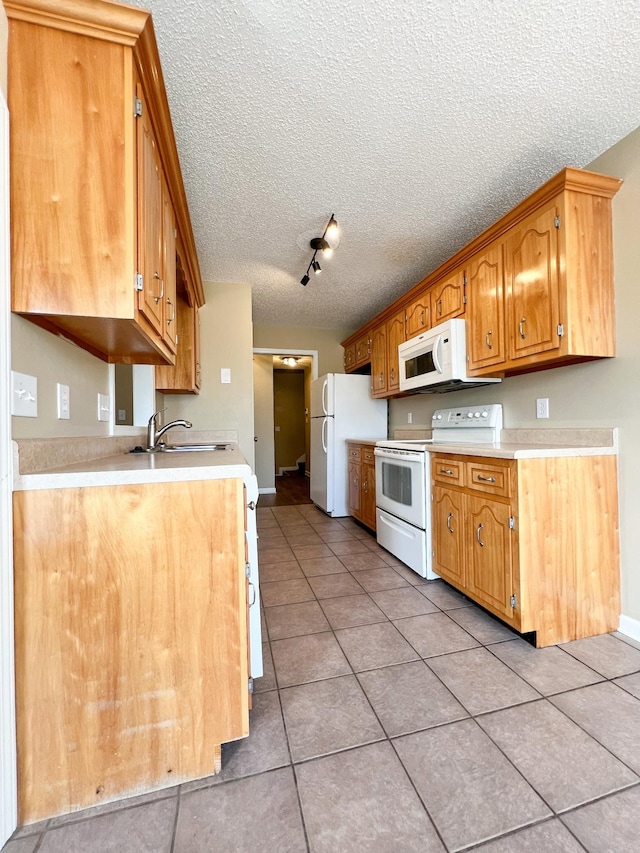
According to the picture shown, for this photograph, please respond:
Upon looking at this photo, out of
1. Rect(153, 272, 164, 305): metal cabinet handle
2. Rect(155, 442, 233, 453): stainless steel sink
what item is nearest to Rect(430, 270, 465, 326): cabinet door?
Rect(155, 442, 233, 453): stainless steel sink

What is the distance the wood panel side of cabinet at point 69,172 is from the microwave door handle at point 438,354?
81.3 inches

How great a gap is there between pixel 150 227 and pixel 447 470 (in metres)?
1.89

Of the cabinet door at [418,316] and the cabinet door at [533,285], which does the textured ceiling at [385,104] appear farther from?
the cabinet door at [418,316]

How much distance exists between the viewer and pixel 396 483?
8.98 feet

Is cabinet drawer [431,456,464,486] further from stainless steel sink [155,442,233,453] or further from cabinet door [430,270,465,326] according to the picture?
stainless steel sink [155,442,233,453]

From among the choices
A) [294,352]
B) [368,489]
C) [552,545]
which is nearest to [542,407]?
[552,545]

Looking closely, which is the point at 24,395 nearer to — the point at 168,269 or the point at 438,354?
the point at 168,269

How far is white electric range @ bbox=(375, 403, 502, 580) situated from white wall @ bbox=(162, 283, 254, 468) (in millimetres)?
1253

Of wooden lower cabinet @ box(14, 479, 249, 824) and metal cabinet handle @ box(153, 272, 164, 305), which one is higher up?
metal cabinet handle @ box(153, 272, 164, 305)

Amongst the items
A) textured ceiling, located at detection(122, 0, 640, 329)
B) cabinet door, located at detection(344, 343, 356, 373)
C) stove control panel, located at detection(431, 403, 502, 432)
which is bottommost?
stove control panel, located at detection(431, 403, 502, 432)

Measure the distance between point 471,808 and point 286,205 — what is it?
2728mm

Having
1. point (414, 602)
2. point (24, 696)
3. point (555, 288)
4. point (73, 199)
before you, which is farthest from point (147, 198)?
point (414, 602)

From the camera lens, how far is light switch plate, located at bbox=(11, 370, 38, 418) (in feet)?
3.09

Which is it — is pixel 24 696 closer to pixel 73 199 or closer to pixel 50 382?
pixel 50 382
